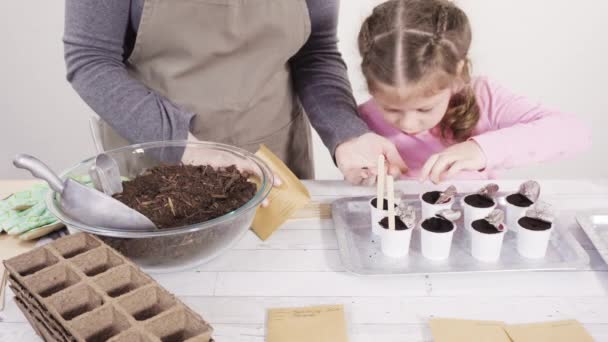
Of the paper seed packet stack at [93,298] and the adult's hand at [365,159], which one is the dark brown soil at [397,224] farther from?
the paper seed packet stack at [93,298]

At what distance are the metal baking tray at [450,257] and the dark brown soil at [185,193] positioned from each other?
0.72 ft

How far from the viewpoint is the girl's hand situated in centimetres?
125

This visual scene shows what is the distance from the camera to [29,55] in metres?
2.74

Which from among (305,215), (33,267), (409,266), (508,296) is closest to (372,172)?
(305,215)

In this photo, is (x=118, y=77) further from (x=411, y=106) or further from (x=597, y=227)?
(x=597, y=227)

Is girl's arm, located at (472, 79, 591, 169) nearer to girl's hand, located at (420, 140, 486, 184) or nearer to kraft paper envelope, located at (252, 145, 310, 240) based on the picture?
girl's hand, located at (420, 140, 486, 184)

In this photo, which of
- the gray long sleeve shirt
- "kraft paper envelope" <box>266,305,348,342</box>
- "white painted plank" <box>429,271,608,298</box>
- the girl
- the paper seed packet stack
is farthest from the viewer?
the girl

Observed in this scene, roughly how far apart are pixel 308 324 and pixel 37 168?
1.72 feet

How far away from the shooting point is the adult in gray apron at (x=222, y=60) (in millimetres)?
1276

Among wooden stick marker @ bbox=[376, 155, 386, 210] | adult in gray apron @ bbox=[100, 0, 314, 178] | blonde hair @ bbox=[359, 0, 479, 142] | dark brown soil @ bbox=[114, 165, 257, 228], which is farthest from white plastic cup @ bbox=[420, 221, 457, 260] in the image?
adult in gray apron @ bbox=[100, 0, 314, 178]

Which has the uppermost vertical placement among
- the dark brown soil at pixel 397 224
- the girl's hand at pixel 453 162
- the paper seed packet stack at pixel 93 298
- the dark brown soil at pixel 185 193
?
the dark brown soil at pixel 185 193

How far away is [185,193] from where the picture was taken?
42.4 inches

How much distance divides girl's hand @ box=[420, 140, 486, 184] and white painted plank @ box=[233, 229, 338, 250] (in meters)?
0.24

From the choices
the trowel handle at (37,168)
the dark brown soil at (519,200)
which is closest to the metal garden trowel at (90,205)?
the trowel handle at (37,168)
